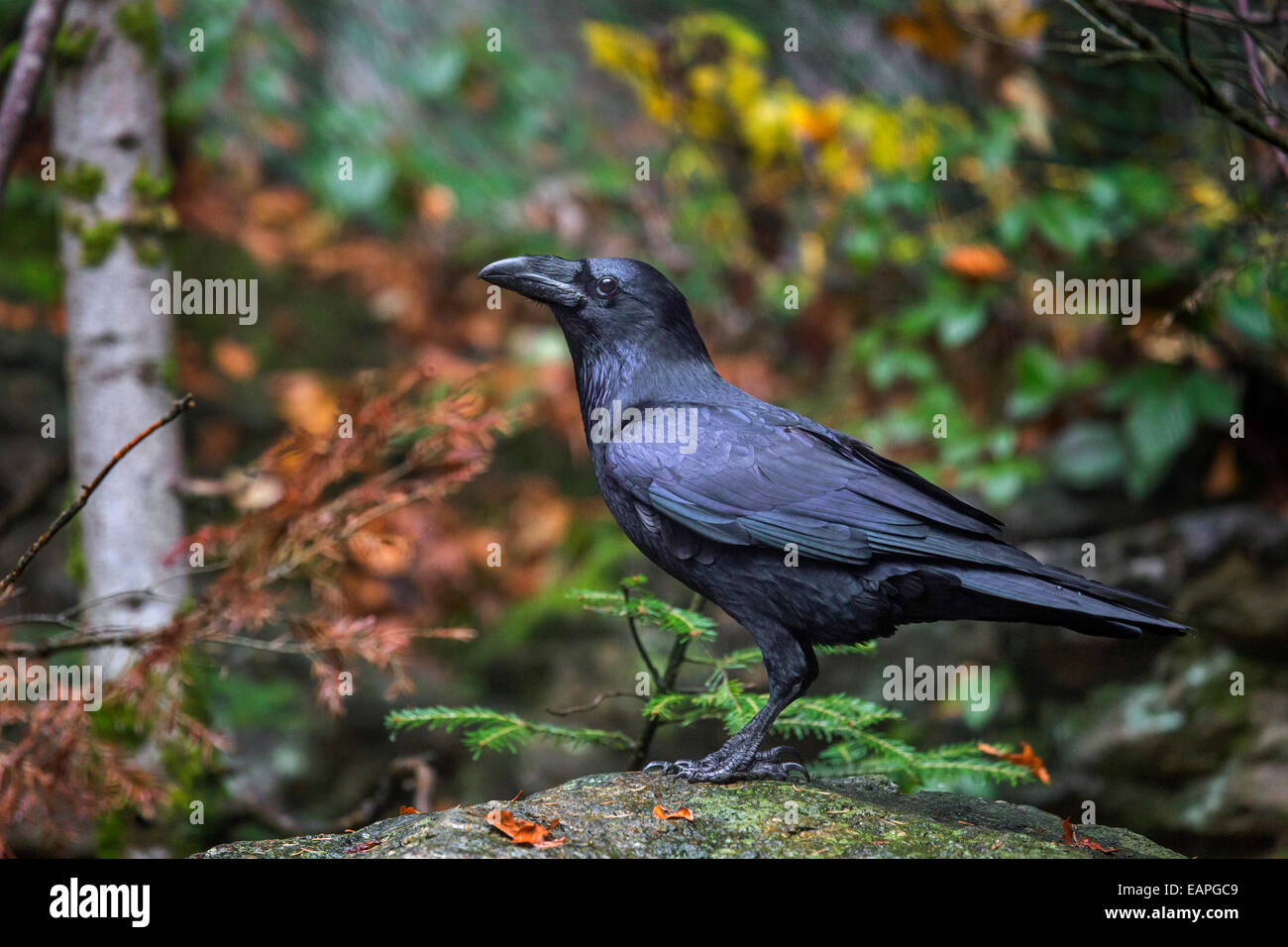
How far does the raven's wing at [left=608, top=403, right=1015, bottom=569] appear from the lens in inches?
109

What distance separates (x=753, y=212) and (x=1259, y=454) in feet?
12.4

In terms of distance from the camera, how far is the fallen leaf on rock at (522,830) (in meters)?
2.30

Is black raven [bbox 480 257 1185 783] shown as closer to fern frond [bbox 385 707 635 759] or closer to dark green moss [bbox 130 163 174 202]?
fern frond [bbox 385 707 635 759]

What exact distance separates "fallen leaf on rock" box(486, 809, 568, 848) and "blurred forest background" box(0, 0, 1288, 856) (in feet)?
2.58

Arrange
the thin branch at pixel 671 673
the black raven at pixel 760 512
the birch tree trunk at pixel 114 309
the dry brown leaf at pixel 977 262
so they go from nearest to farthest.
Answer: the black raven at pixel 760 512 → the thin branch at pixel 671 673 → the birch tree trunk at pixel 114 309 → the dry brown leaf at pixel 977 262

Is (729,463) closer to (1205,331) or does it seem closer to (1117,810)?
(1117,810)

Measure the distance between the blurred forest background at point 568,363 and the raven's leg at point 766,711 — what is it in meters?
0.99

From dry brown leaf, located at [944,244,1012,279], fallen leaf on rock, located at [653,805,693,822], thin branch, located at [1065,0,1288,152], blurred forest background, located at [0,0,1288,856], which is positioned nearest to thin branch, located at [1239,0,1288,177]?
blurred forest background, located at [0,0,1288,856]

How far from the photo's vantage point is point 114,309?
156 inches

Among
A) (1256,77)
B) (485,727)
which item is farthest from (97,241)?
(1256,77)

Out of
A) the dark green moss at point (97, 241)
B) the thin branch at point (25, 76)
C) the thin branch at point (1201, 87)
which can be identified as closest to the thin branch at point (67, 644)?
the thin branch at point (25, 76)

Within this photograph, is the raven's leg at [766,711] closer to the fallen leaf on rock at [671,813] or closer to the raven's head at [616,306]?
the fallen leaf on rock at [671,813]
